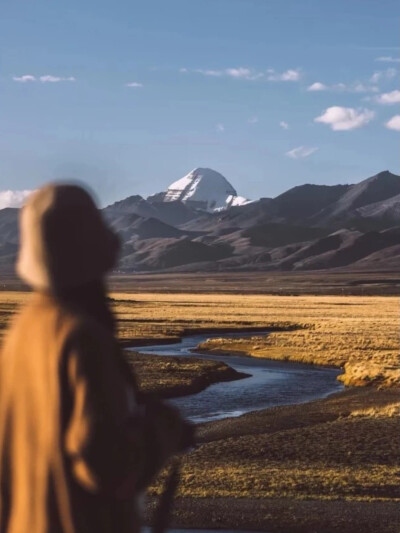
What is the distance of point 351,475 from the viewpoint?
18453mm

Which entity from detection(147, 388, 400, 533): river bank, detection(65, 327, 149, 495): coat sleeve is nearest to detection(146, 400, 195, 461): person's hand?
detection(65, 327, 149, 495): coat sleeve

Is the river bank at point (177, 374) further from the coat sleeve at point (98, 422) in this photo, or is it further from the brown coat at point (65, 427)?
the coat sleeve at point (98, 422)

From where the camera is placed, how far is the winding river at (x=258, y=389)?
109ft

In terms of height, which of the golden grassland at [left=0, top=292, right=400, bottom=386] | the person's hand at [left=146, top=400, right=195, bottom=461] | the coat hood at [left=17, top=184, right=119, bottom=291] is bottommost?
the golden grassland at [left=0, top=292, right=400, bottom=386]

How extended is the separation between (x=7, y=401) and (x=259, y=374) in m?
A: 42.2

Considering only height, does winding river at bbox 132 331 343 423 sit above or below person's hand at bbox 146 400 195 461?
below

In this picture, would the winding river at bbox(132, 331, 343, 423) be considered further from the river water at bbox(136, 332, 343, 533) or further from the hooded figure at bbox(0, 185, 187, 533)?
the hooded figure at bbox(0, 185, 187, 533)

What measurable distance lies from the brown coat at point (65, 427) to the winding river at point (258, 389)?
27.1 metres

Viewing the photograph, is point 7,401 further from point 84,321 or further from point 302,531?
point 302,531

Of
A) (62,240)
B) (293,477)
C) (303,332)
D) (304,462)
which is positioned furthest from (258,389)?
A: (62,240)

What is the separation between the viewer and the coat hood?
2.89 metres

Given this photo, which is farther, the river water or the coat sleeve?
the river water

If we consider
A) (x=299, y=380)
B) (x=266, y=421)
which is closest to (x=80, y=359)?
(x=266, y=421)

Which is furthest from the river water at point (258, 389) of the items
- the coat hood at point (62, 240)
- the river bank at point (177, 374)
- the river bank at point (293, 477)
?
the coat hood at point (62, 240)
